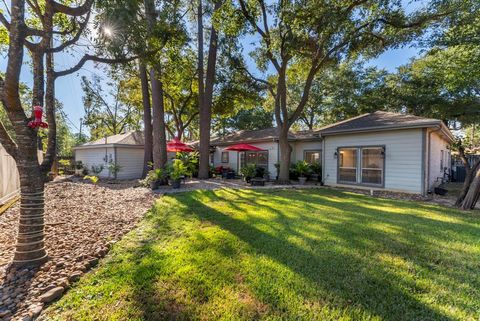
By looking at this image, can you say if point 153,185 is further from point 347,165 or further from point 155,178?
point 347,165

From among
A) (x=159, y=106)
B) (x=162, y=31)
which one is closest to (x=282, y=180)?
(x=159, y=106)

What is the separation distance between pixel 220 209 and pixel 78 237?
11.1 ft

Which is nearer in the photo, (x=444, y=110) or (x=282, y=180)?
(x=282, y=180)

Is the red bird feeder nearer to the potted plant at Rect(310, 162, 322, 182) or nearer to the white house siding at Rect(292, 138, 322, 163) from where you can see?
the potted plant at Rect(310, 162, 322, 182)

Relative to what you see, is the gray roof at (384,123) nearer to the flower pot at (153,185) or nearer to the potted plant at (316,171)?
the potted plant at (316,171)

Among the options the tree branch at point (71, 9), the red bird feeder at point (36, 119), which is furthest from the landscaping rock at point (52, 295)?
the tree branch at point (71, 9)

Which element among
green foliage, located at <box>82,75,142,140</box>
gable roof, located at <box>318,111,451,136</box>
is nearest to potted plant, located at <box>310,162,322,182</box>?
gable roof, located at <box>318,111,451,136</box>

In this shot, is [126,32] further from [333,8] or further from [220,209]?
[333,8]

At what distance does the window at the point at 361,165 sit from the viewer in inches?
404

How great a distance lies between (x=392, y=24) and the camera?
10023mm

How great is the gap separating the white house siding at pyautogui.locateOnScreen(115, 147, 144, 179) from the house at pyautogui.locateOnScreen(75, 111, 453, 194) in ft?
0.26

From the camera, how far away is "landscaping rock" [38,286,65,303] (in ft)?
8.02

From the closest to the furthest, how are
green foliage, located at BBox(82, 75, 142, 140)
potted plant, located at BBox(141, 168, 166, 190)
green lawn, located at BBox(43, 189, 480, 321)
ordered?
green lawn, located at BBox(43, 189, 480, 321) → potted plant, located at BBox(141, 168, 166, 190) → green foliage, located at BBox(82, 75, 142, 140)

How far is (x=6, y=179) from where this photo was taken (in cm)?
693
